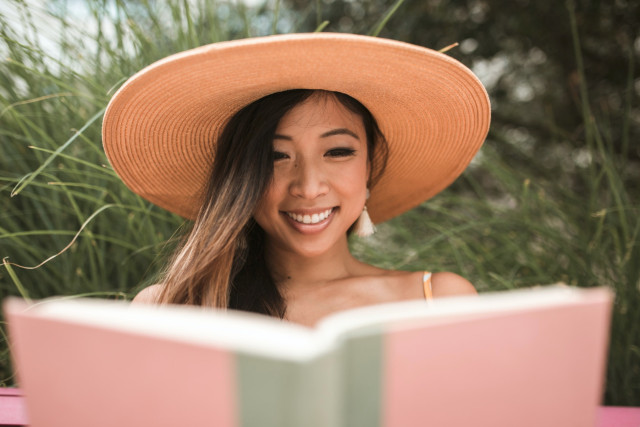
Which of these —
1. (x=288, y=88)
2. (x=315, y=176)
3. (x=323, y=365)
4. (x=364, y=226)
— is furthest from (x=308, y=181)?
(x=323, y=365)

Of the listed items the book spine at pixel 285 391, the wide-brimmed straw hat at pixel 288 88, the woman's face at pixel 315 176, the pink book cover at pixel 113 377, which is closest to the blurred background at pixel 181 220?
the wide-brimmed straw hat at pixel 288 88

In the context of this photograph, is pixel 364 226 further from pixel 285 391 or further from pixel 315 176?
pixel 285 391

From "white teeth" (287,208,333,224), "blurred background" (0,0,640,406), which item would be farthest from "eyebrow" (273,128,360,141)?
"blurred background" (0,0,640,406)

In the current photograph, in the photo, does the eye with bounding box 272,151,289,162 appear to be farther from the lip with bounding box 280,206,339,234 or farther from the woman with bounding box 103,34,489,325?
the lip with bounding box 280,206,339,234

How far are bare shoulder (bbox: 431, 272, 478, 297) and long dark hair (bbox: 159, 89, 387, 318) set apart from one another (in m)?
0.44

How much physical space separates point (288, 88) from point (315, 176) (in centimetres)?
24

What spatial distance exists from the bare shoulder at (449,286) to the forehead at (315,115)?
517 millimetres

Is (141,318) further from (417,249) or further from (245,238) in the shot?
(417,249)

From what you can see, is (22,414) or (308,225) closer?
(22,414)

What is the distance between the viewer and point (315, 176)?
154 cm

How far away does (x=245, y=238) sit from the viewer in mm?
1748

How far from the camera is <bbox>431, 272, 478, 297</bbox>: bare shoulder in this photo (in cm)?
168

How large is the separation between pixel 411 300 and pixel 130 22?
4.25 ft

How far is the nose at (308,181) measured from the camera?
1.54 m
